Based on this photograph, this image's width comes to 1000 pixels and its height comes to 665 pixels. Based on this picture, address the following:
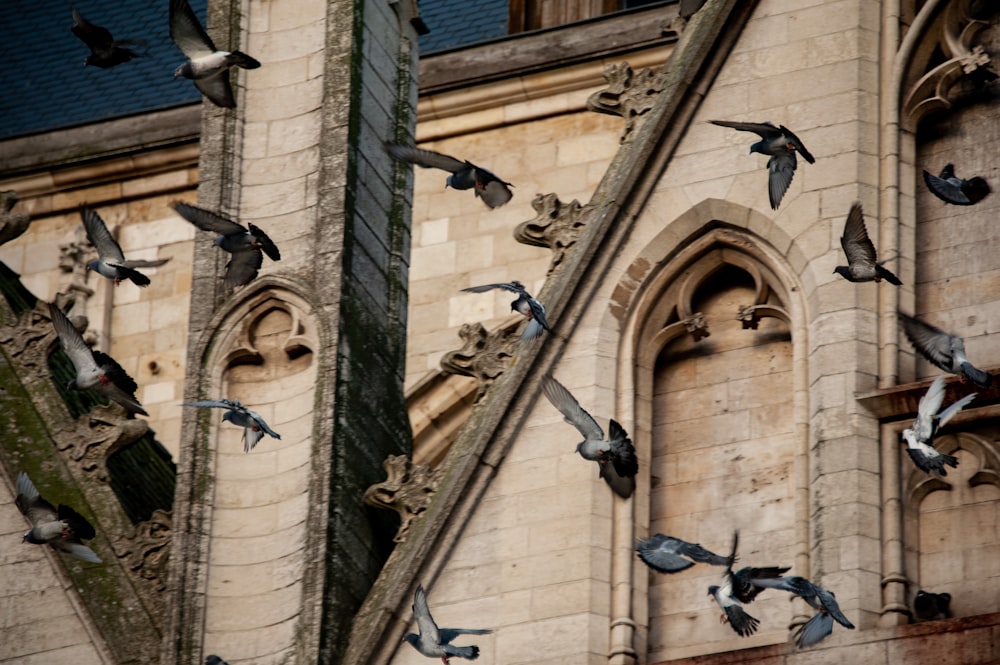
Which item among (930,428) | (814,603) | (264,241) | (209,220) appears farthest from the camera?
(209,220)

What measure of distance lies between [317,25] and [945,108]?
3.88 meters

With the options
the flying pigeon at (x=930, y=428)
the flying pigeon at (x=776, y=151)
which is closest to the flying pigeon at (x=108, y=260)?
the flying pigeon at (x=776, y=151)

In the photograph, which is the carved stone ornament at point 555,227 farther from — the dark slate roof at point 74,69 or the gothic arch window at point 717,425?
the dark slate roof at point 74,69

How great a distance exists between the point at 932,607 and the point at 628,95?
3929 mm

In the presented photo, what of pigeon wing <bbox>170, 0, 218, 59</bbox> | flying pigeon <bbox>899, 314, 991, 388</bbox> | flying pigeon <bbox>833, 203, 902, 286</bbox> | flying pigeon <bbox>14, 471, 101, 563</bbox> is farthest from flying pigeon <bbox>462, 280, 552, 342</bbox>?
flying pigeon <bbox>14, 471, 101, 563</bbox>

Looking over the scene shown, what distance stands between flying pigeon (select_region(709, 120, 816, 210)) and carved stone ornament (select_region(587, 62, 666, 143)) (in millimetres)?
715

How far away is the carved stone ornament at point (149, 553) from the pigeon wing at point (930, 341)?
14.0 ft

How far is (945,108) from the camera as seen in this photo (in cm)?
2108

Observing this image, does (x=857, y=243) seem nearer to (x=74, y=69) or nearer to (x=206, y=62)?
(x=206, y=62)

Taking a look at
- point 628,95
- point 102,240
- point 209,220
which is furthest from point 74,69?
point 628,95

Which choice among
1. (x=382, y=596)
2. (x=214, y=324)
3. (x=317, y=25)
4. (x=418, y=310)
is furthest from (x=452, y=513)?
(x=418, y=310)

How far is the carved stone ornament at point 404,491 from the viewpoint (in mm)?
20625

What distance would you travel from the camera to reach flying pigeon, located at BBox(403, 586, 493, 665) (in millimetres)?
19712

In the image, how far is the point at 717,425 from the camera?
67.8 ft
